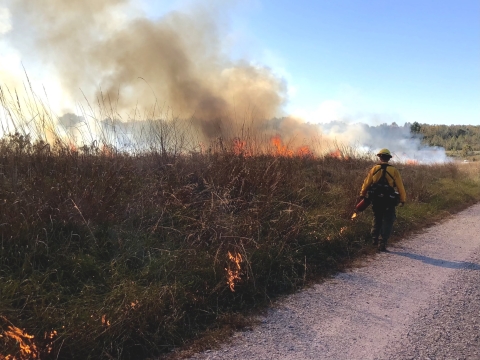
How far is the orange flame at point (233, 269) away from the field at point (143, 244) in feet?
0.08

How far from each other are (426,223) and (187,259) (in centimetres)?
702

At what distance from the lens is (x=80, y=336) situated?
109 inches

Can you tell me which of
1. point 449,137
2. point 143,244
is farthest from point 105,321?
point 449,137

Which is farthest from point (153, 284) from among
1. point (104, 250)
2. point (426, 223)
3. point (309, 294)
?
point (426, 223)

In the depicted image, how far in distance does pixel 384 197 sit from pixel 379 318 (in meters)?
3.24

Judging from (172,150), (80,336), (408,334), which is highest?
(172,150)

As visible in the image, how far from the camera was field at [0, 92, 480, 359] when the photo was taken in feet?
9.70

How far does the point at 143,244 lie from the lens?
4.31 m

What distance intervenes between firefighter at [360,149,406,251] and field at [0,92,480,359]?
420 millimetres

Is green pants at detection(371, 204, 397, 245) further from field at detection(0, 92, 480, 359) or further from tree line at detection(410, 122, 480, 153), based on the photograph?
tree line at detection(410, 122, 480, 153)

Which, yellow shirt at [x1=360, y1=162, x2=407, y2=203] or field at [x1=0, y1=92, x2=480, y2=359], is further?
yellow shirt at [x1=360, y1=162, x2=407, y2=203]

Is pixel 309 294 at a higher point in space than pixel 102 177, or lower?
lower

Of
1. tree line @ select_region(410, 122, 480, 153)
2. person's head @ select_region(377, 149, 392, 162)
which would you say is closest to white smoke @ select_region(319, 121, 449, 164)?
tree line @ select_region(410, 122, 480, 153)

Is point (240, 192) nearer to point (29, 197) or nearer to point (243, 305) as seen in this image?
point (243, 305)
